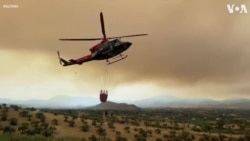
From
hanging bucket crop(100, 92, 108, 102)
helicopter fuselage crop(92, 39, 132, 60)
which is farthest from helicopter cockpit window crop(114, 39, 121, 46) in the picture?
hanging bucket crop(100, 92, 108, 102)

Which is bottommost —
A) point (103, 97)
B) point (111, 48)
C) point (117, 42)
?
point (103, 97)

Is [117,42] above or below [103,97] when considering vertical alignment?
above

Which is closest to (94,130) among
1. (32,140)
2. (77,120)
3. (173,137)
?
(77,120)

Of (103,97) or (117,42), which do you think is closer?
(103,97)

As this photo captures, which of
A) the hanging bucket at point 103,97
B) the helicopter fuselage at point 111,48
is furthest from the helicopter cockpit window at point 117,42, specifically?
the hanging bucket at point 103,97

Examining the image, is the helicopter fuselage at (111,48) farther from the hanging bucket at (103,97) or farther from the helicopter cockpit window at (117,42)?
the hanging bucket at (103,97)

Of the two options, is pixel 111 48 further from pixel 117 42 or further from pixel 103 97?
pixel 103 97

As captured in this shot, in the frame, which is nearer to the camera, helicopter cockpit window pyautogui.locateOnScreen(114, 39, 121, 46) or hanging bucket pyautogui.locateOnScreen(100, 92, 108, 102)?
hanging bucket pyautogui.locateOnScreen(100, 92, 108, 102)

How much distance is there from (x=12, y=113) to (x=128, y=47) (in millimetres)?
26772

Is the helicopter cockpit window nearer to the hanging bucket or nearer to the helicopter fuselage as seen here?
the helicopter fuselage

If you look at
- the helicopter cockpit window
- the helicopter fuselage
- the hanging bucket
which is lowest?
the hanging bucket

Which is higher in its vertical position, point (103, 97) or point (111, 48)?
point (111, 48)

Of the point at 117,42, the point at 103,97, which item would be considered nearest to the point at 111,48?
the point at 117,42

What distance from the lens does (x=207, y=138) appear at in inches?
2101
